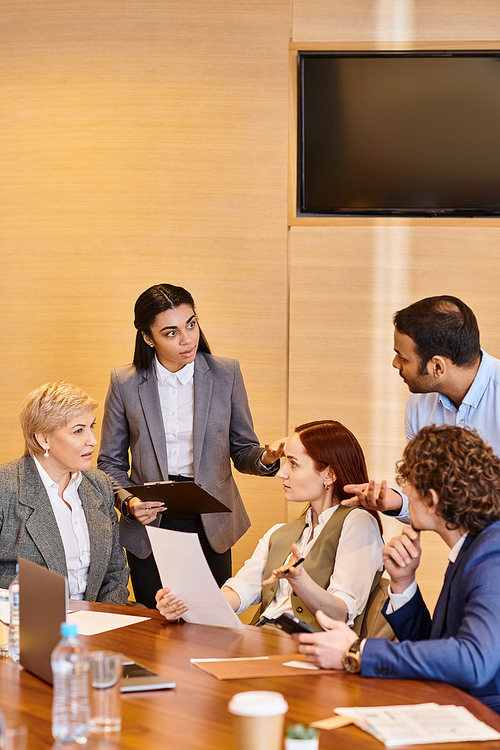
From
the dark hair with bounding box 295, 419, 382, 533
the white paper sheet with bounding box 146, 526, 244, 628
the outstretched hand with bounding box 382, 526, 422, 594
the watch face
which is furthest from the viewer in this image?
the dark hair with bounding box 295, 419, 382, 533

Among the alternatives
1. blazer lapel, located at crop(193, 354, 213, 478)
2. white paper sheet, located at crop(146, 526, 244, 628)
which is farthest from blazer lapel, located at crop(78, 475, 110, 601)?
white paper sheet, located at crop(146, 526, 244, 628)

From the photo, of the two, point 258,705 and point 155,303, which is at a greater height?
point 155,303

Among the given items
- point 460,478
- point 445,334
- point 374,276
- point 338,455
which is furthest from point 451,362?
point 374,276

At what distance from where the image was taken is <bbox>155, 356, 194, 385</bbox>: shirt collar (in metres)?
3.53

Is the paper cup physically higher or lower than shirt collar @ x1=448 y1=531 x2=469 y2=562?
lower

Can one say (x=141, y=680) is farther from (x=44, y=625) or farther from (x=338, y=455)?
(x=338, y=455)

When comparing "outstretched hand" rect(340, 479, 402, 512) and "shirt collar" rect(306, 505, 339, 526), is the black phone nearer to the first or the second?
"outstretched hand" rect(340, 479, 402, 512)

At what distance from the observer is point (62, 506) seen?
305 centimetres

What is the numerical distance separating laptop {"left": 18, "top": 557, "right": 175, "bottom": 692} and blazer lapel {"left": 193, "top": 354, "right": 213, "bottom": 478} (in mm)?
1472

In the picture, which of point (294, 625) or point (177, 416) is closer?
point (294, 625)

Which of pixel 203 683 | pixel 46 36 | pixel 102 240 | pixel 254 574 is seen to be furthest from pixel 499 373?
pixel 46 36

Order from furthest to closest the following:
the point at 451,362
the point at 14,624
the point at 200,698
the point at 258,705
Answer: the point at 451,362 → the point at 14,624 → the point at 200,698 → the point at 258,705

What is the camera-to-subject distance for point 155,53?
452cm

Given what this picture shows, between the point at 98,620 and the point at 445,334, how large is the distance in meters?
1.43
